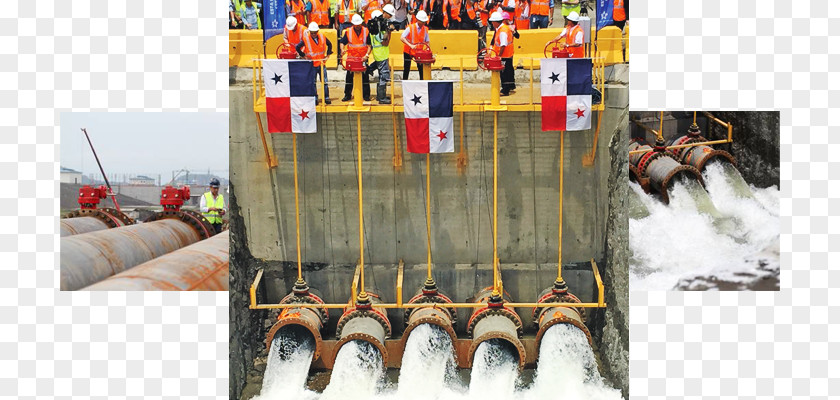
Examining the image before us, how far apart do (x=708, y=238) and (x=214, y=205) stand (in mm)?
6996

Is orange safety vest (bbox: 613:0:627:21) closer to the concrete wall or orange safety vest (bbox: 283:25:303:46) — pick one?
the concrete wall

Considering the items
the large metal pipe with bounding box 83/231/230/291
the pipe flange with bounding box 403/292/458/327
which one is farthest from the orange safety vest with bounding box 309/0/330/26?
the pipe flange with bounding box 403/292/458/327

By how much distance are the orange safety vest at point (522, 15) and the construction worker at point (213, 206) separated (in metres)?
5.10

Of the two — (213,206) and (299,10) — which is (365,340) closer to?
(213,206)

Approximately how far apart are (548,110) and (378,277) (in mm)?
3189

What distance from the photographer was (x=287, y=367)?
1206 cm

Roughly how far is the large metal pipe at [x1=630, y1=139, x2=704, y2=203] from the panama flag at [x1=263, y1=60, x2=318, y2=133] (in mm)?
5594

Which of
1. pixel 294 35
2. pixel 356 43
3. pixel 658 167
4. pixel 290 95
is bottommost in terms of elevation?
pixel 658 167

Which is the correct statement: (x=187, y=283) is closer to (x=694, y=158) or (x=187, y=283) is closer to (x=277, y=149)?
(x=277, y=149)

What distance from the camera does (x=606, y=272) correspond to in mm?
12414

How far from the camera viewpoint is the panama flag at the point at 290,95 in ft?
36.6

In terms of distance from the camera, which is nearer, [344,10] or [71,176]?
[71,176]

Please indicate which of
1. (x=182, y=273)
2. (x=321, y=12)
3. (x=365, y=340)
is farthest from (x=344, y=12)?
(x=182, y=273)

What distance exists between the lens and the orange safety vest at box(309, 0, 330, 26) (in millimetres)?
14578
